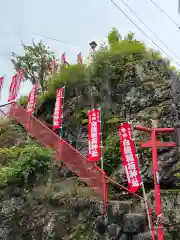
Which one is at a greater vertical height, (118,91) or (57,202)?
(118,91)

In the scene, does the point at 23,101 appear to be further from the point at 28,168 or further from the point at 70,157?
the point at 28,168

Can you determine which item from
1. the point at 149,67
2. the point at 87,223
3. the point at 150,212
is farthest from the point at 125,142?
the point at 149,67

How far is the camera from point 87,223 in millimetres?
7582

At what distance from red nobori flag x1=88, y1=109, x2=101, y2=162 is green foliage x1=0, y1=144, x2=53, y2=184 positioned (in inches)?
60.2

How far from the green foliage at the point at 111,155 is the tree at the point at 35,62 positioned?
38.5 ft

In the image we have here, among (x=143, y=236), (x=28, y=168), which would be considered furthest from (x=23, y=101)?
(x=143, y=236)

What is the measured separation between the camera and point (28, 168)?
29.6ft

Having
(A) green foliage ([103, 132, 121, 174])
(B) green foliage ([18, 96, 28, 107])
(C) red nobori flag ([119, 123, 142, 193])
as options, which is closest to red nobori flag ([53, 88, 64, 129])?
(A) green foliage ([103, 132, 121, 174])

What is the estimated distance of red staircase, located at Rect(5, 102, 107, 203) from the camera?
834 cm

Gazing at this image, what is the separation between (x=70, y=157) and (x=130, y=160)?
225 cm

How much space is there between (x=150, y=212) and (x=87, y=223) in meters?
1.89

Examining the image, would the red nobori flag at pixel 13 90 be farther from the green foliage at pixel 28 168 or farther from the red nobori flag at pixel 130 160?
the red nobori flag at pixel 130 160

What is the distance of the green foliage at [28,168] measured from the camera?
897 cm

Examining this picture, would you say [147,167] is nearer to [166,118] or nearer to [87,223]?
[166,118]
